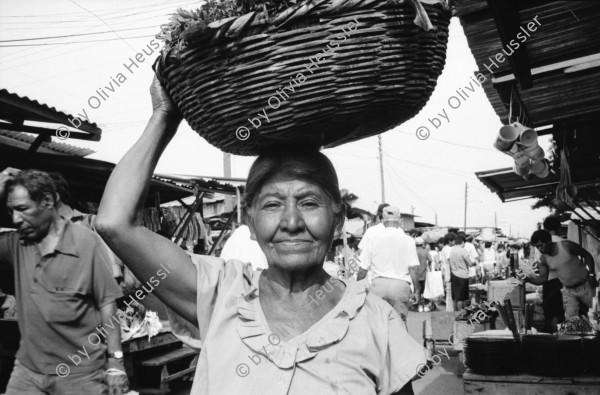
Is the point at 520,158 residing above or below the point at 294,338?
above

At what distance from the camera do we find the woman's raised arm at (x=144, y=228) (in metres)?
1.69

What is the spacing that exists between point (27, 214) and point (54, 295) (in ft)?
1.77

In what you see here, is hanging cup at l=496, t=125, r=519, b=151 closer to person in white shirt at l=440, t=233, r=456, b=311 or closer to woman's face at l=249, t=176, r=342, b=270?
woman's face at l=249, t=176, r=342, b=270

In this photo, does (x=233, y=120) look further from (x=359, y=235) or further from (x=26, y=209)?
(x=359, y=235)

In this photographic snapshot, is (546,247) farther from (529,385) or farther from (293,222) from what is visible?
(293,222)

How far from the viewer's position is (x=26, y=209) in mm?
3367

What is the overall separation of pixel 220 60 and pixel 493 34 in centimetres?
283

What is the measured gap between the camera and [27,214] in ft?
11.1

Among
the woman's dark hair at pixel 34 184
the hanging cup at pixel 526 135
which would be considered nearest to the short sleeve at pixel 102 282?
the woman's dark hair at pixel 34 184

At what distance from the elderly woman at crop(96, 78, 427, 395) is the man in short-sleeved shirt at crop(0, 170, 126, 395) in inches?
66.4

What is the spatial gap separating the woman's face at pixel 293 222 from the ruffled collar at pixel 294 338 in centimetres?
16

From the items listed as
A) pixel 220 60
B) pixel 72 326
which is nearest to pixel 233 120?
pixel 220 60

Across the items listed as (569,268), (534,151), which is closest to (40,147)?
(534,151)

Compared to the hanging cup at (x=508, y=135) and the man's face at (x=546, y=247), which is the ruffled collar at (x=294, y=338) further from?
the man's face at (x=546, y=247)
